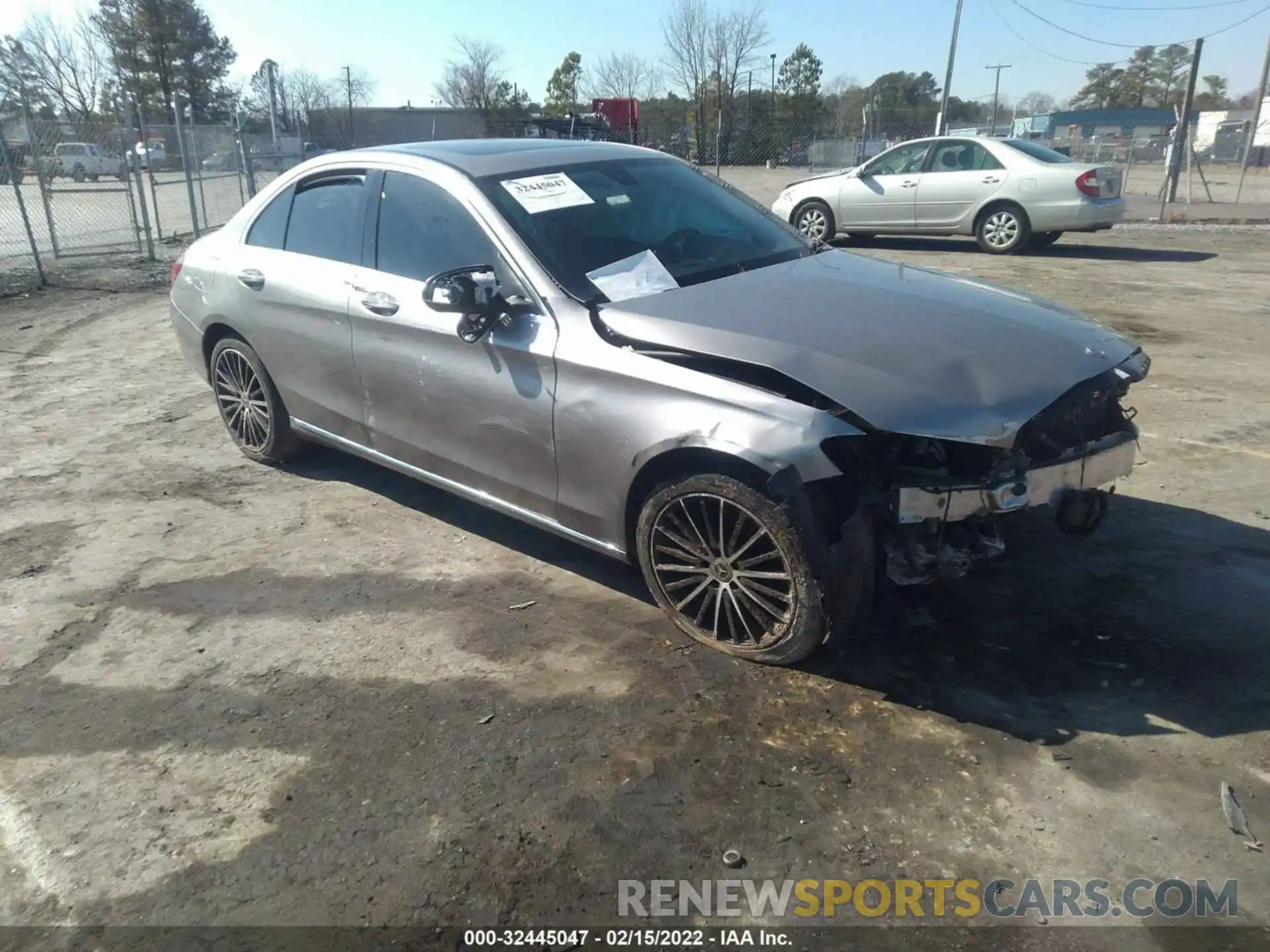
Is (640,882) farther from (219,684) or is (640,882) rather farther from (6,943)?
(219,684)

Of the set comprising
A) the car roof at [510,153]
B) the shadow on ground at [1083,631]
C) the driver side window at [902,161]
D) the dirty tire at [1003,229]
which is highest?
the car roof at [510,153]

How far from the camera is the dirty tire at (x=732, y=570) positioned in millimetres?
3086

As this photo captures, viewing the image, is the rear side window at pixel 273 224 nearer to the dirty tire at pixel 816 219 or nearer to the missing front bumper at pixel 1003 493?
the missing front bumper at pixel 1003 493

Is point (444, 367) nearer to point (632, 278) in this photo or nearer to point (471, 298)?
point (471, 298)

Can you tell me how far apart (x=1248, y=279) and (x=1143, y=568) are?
9.06 metres

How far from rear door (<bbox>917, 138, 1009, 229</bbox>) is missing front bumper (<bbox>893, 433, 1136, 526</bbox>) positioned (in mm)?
10939

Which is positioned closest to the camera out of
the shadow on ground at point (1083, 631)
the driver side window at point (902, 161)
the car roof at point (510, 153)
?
the shadow on ground at point (1083, 631)

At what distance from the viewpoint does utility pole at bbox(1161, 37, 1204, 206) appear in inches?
675

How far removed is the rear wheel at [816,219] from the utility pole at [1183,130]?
22.6 ft

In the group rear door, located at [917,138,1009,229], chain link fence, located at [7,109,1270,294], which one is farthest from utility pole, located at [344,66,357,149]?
rear door, located at [917,138,1009,229]

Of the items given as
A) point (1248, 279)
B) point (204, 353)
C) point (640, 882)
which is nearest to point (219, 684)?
point (640, 882)

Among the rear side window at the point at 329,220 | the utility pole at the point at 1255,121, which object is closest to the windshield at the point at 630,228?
the rear side window at the point at 329,220

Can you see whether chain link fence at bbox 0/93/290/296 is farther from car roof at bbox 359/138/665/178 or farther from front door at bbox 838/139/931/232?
front door at bbox 838/139/931/232

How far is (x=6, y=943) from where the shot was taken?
91.5 inches
